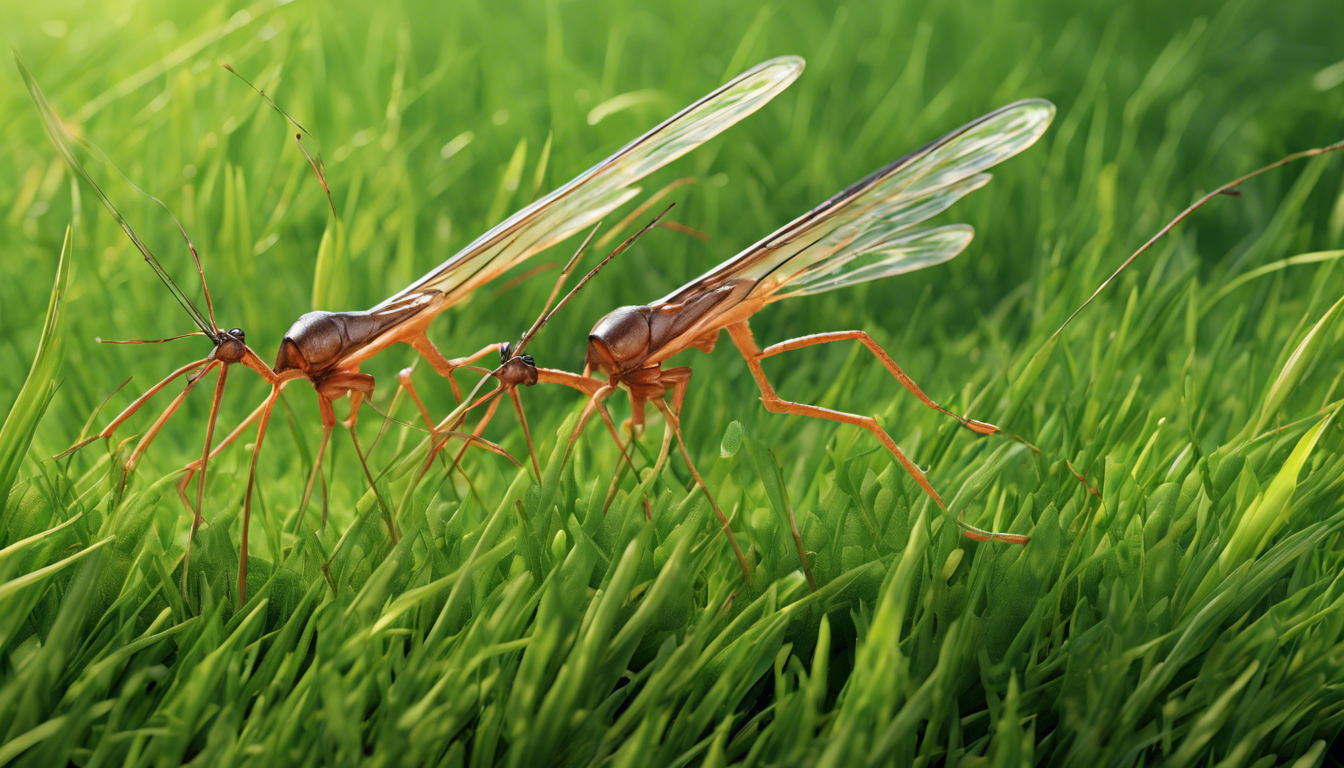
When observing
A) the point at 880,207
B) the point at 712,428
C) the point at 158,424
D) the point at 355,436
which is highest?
the point at 158,424

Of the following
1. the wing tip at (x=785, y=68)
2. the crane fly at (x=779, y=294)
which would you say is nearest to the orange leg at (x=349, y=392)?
the crane fly at (x=779, y=294)

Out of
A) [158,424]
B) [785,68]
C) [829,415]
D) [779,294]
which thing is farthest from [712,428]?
[158,424]

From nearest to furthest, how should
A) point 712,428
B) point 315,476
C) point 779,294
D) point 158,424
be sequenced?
1. point 158,424
2. point 315,476
3. point 779,294
4. point 712,428

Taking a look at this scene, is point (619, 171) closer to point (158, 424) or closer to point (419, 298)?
point (419, 298)

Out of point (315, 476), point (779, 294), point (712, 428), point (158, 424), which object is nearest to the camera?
point (158, 424)

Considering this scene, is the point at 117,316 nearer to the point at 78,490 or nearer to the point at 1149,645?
the point at 78,490

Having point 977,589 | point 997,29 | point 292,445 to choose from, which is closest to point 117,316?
point 292,445

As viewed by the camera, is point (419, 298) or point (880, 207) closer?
point (419, 298)
